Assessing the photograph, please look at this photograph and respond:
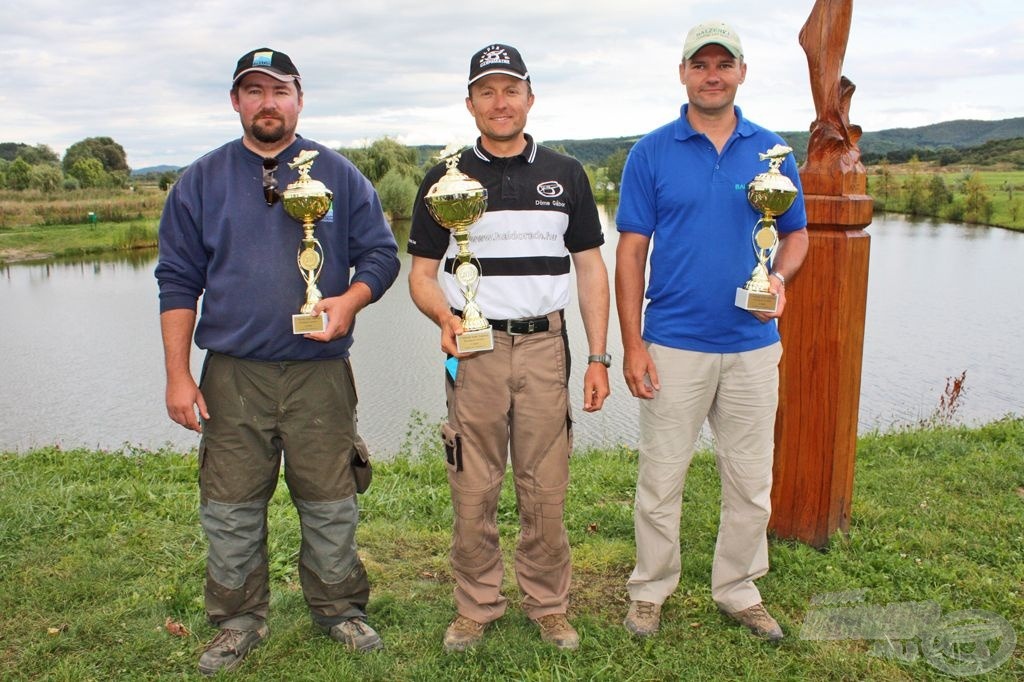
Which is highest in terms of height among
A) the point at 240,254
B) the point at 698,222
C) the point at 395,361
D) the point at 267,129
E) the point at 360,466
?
the point at 267,129

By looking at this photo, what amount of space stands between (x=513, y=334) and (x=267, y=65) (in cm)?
130

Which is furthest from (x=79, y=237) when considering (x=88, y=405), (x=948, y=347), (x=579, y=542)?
(x=579, y=542)

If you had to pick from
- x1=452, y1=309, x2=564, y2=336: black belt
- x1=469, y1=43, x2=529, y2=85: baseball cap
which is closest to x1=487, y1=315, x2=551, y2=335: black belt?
x1=452, y1=309, x2=564, y2=336: black belt

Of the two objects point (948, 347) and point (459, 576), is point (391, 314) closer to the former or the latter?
point (948, 347)

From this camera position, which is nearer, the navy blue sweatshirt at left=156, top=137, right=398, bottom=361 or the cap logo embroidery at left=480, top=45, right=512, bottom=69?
the cap logo embroidery at left=480, top=45, right=512, bottom=69

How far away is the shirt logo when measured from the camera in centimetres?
281

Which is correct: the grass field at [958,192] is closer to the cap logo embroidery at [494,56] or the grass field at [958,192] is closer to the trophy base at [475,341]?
the cap logo embroidery at [494,56]

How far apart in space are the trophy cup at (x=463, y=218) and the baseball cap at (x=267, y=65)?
65cm

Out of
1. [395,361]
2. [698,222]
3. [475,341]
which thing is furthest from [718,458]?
[395,361]

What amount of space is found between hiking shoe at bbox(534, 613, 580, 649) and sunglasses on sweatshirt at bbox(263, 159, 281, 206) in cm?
189

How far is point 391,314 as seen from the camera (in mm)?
15523

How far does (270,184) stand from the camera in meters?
2.84

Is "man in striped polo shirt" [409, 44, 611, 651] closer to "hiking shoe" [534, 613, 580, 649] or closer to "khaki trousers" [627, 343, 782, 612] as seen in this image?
"hiking shoe" [534, 613, 580, 649]

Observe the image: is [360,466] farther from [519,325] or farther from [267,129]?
[267,129]
